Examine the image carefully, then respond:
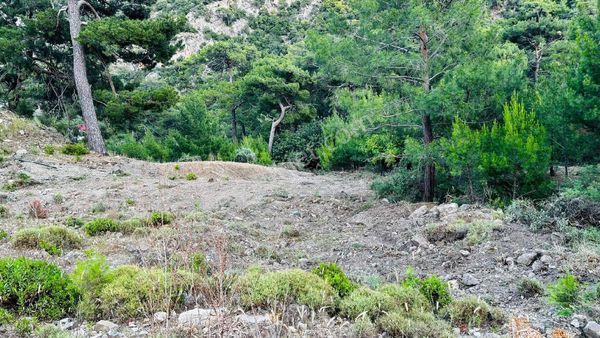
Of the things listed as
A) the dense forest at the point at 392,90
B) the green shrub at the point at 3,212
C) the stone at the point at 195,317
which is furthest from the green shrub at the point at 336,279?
the green shrub at the point at 3,212

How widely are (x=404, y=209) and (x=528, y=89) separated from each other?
12.3 ft

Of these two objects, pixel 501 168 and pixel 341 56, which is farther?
pixel 341 56

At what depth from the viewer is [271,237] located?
688cm

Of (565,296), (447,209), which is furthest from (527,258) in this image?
(447,209)

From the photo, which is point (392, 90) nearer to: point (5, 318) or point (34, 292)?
point (34, 292)

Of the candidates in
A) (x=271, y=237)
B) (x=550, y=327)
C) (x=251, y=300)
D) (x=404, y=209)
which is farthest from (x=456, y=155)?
(x=251, y=300)

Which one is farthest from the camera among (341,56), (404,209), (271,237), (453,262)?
(341,56)

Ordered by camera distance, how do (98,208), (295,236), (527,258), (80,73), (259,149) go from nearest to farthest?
(527,258)
(295,236)
(98,208)
(80,73)
(259,149)

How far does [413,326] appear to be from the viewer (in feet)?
10.2

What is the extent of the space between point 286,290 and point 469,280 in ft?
7.24

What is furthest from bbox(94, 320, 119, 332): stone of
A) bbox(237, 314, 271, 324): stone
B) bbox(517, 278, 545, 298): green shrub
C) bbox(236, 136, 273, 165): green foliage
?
bbox(236, 136, 273, 165): green foliage

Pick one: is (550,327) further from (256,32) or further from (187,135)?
(256,32)

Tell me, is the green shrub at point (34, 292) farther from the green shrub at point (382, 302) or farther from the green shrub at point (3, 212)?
the green shrub at point (3, 212)

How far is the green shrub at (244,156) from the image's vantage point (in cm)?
2102
